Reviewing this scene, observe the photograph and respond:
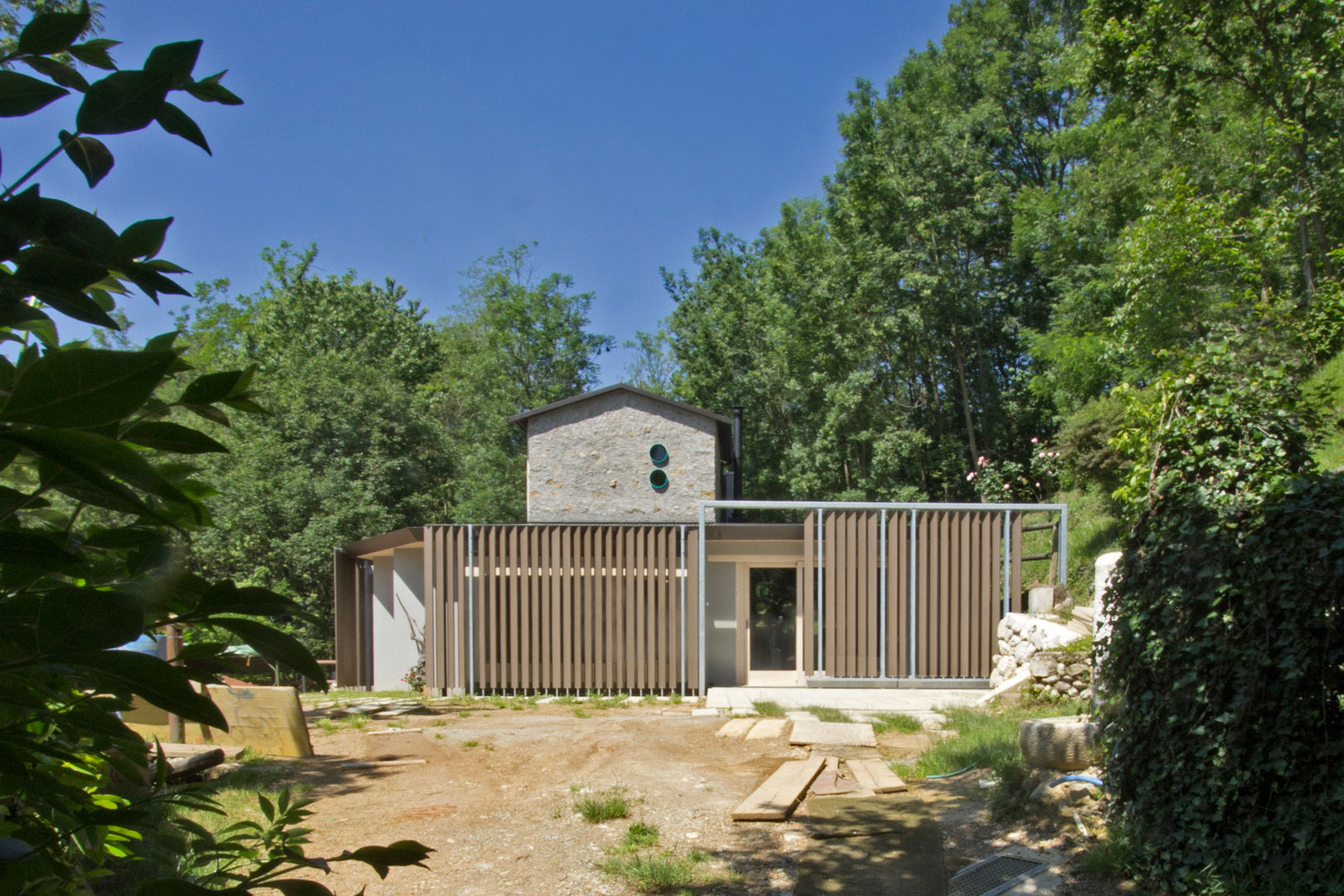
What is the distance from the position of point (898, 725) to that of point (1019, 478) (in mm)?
→ 11486

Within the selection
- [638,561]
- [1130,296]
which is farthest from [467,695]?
[1130,296]

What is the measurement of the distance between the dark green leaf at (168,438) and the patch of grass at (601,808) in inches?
223

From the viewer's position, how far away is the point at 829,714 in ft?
32.3

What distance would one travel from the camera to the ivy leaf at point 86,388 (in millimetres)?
469

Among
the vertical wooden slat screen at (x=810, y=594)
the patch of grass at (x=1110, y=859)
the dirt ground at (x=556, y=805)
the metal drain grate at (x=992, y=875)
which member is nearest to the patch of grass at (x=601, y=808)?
the dirt ground at (x=556, y=805)

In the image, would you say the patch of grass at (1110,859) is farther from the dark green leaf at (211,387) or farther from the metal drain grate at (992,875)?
the dark green leaf at (211,387)

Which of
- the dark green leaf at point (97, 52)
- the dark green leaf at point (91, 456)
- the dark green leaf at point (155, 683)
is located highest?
the dark green leaf at point (97, 52)

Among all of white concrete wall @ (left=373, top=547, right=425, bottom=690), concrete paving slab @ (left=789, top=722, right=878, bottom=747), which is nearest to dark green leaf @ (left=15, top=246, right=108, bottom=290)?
concrete paving slab @ (left=789, top=722, right=878, bottom=747)

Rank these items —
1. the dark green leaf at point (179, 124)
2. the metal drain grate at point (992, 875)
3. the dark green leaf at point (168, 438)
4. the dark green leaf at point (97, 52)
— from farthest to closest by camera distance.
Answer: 1. the metal drain grate at point (992, 875)
2. the dark green leaf at point (97, 52)
3. the dark green leaf at point (179, 124)
4. the dark green leaf at point (168, 438)

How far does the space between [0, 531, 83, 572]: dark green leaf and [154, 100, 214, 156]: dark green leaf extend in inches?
14.6

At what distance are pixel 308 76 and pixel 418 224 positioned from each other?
32.1m

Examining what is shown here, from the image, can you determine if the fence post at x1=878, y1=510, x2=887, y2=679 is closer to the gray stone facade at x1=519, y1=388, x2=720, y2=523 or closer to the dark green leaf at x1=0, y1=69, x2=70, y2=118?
the gray stone facade at x1=519, y1=388, x2=720, y2=523

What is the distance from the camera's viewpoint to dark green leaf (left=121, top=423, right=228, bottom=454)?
2.07 feet

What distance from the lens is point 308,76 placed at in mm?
4027
